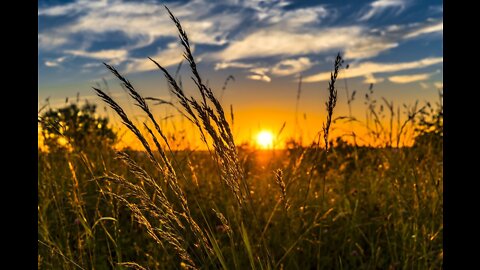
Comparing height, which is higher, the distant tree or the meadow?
the distant tree

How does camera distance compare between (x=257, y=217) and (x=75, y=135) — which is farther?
(x=75, y=135)

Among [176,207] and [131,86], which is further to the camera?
[176,207]

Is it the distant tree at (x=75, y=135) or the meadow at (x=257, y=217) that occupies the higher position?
the distant tree at (x=75, y=135)

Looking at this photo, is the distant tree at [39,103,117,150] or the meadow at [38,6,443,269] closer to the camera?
the meadow at [38,6,443,269]

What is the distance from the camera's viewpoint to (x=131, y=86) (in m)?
1.47

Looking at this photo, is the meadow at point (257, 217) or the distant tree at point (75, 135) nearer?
the meadow at point (257, 217)
